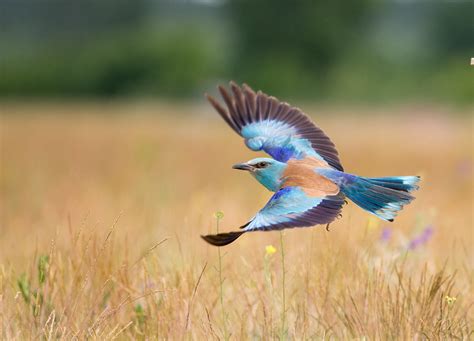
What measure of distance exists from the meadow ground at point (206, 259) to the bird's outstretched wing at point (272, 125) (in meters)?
0.33

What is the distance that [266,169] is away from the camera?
3.16 meters

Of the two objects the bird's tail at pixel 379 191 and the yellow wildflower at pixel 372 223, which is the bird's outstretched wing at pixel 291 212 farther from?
the yellow wildflower at pixel 372 223

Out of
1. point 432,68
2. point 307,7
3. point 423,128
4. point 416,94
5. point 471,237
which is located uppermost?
point 307,7

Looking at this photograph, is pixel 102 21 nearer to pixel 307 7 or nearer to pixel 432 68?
pixel 307 7

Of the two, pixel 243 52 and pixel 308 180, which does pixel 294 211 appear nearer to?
pixel 308 180

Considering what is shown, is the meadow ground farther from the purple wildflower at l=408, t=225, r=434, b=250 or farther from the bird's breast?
the bird's breast

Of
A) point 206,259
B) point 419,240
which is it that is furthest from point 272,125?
point 419,240

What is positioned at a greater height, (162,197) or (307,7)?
(307,7)

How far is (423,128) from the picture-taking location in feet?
49.0

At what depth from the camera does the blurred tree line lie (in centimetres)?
3197

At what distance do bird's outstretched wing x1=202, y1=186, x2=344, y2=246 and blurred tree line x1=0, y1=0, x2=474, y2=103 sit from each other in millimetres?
25540

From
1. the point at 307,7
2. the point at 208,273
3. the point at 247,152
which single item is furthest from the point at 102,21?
the point at 208,273

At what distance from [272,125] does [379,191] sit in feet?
2.12

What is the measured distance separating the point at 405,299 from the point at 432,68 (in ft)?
102
